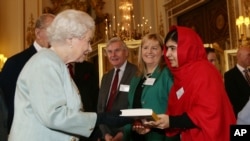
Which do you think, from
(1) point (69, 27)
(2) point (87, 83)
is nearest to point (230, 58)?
(2) point (87, 83)

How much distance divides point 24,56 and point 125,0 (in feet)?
30.2

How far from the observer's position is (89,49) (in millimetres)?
2172

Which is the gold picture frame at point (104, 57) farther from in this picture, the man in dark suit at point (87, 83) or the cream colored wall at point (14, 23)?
the cream colored wall at point (14, 23)

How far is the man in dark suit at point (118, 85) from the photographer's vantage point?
387 centimetres

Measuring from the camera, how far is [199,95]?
2.39 m

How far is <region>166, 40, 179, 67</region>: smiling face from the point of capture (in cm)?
262

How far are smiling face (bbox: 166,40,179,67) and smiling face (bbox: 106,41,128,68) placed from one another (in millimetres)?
1559

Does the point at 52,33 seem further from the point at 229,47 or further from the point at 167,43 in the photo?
the point at 229,47

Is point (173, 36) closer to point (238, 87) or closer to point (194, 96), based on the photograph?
point (194, 96)

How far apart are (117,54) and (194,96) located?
193cm

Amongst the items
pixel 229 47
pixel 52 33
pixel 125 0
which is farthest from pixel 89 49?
pixel 125 0

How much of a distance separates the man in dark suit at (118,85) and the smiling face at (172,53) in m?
1.25

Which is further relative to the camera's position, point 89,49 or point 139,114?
point 139,114

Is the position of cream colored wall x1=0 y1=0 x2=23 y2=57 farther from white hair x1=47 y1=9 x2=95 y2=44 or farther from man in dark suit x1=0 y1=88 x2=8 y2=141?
white hair x1=47 y1=9 x2=95 y2=44
